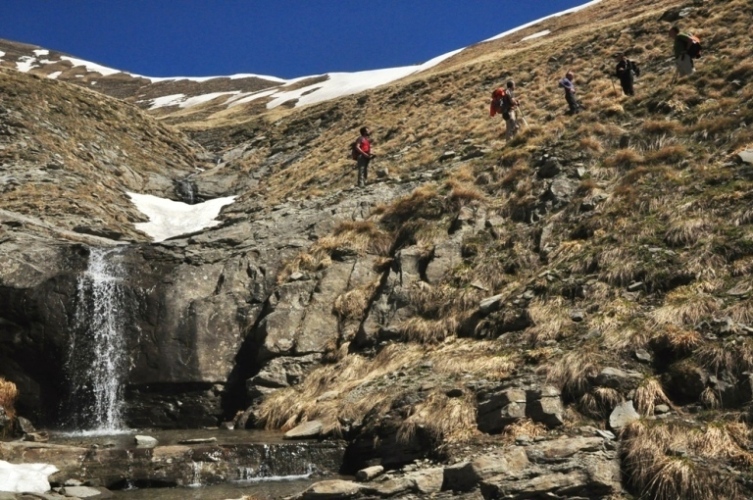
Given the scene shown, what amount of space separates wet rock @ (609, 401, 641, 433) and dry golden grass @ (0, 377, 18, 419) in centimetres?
1483

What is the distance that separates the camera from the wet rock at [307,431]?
14.9 meters

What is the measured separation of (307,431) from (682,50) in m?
18.1

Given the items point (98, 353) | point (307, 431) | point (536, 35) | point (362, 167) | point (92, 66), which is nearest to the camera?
point (307, 431)

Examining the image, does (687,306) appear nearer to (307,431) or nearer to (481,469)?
(481,469)

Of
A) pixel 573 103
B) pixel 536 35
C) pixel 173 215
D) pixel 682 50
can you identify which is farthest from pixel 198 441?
pixel 536 35

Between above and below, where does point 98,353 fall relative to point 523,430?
above

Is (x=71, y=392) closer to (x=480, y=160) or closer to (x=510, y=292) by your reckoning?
(x=510, y=292)

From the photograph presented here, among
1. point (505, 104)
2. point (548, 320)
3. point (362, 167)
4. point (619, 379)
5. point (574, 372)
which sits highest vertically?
point (505, 104)

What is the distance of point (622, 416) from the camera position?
36.2ft

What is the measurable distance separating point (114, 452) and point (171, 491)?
1.52m

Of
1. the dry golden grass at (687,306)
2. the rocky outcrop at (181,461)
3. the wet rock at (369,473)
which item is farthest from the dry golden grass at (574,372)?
the rocky outcrop at (181,461)

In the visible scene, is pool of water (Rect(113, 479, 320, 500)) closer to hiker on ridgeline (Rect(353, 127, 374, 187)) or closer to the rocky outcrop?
the rocky outcrop

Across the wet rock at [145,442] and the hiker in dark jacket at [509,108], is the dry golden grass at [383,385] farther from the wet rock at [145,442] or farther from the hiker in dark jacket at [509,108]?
the hiker in dark jacket at [509,108]

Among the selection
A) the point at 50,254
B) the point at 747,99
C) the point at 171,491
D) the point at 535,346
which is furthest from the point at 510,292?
the point at 50,254
